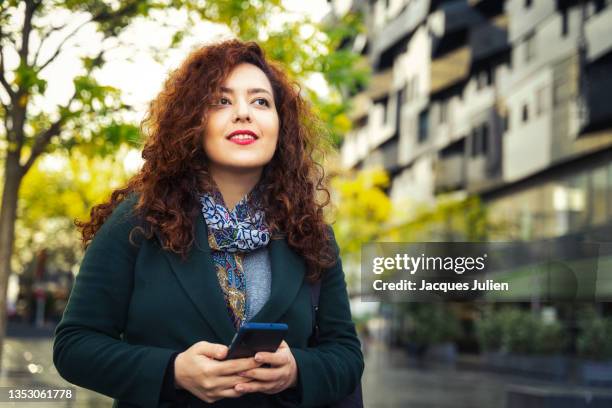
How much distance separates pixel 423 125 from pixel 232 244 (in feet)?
134

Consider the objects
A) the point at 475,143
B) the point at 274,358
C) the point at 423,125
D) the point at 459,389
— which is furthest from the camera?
the point at 423,125

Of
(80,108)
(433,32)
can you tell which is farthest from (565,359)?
(80,108)

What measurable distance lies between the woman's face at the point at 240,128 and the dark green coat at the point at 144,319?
0.58ft

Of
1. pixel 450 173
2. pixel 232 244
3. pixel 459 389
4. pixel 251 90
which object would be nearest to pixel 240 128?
pixel 251 90

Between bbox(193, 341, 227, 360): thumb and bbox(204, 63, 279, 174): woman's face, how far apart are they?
47 centimetres

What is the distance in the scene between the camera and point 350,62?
11.2 metres

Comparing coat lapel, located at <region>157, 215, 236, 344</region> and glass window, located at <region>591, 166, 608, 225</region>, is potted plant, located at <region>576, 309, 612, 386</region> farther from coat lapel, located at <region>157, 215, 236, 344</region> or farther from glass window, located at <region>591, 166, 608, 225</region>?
coat lapel, located at <region>157, 215, 236, 344</region>

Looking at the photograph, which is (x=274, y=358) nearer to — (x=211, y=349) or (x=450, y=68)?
(x=211, y=349)

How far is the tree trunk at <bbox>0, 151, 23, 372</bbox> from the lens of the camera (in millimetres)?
8492

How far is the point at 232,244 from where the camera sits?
2.21m

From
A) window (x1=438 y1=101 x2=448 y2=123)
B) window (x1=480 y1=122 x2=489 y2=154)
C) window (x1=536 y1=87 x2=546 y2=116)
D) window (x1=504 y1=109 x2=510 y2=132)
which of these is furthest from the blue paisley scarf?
window (x1=438 y1=101 x2=448 y2=123)

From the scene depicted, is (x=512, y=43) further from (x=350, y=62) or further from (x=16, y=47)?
(x=16, y=47)

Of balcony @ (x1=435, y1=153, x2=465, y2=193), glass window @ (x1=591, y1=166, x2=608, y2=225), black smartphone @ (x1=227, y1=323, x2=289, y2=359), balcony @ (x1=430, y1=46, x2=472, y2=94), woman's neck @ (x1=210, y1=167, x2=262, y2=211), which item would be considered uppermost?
balcony @ (x1=430, y1=46, x2=472, y2=94)

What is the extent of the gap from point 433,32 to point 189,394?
126 feet
